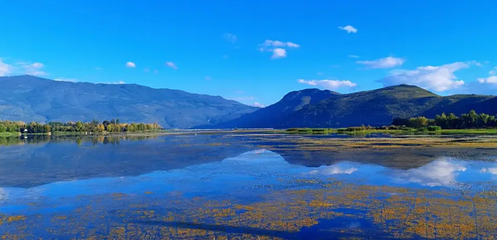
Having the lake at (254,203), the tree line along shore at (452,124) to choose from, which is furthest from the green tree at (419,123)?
the lake at (254,203)

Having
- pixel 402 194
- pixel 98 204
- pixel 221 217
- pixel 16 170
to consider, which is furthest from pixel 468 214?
pixel 16 170

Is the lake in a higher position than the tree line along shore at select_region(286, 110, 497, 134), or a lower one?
lower

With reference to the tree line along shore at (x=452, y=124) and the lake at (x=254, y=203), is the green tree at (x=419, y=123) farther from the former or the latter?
the lake at (x=254, y=203)

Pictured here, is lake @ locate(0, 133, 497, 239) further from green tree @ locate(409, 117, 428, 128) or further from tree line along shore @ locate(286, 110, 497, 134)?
green tree @ locate(409, 117, 428, 128)

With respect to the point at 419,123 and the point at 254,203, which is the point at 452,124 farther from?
the point at 254,203

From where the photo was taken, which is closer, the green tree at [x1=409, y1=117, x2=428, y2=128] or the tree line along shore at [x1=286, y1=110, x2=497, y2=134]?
the tree line along shore at [x1=286, y1=110, x2=497, y2=134]

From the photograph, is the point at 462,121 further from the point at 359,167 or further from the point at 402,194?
the point at 402,194

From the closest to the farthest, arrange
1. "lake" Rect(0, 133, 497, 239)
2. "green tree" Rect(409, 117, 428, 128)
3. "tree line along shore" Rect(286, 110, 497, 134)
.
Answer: "lake" Rect(0, 133, 497, 239) → "tree line along shore" Rect(286, 110, 497, 134) → "green tree" Rect(409, 117, 428, 128)

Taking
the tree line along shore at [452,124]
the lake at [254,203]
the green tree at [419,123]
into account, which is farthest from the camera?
the green tree at [419,123]

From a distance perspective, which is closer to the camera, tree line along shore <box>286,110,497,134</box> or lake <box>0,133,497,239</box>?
lake <box>0,133,497,239</box>

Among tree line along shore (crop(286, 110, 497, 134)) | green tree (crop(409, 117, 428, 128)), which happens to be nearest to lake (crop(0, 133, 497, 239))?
tree line along shore (crop(286, 110, 497, 134))

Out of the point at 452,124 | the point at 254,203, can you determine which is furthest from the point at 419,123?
the point at 254,203

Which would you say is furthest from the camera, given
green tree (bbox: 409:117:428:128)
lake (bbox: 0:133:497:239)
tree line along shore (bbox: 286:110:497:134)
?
green tree (bbox: 409:117:428:128)

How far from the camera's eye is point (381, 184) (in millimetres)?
19859
